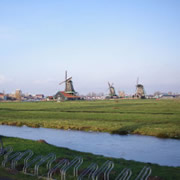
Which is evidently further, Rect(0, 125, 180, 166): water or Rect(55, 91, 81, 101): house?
Rect(55, 91, 81, 101): house

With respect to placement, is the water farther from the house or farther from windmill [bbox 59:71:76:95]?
windmill [bbox 59:71:76:95]

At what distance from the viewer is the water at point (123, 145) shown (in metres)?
22.6

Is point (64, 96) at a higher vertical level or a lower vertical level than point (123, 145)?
higher

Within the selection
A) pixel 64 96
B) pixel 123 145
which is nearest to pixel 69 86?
pixel 64 96

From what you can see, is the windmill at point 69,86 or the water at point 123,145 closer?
Answer: the water at point 123,145

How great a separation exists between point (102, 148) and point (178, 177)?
1188 cm

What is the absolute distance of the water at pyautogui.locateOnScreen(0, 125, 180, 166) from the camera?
74.1 feet

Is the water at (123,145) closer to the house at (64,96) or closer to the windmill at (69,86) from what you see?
the house at (64,96)

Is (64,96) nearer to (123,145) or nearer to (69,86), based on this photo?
(69,86)

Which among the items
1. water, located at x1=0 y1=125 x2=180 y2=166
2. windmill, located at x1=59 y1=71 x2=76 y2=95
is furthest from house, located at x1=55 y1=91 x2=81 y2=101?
water, located at x1=0 y1=125 x2=180 y2=166

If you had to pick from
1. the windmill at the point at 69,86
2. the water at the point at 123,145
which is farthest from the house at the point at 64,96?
the water at the point at 123,145

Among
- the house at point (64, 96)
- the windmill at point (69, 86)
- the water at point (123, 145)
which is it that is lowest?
the water at point (123, 145)

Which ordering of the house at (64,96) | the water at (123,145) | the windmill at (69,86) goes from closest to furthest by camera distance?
the water at (123,145), the house at (64,96), the windmill at (69,86)

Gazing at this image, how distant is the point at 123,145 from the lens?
2761 centimetres
